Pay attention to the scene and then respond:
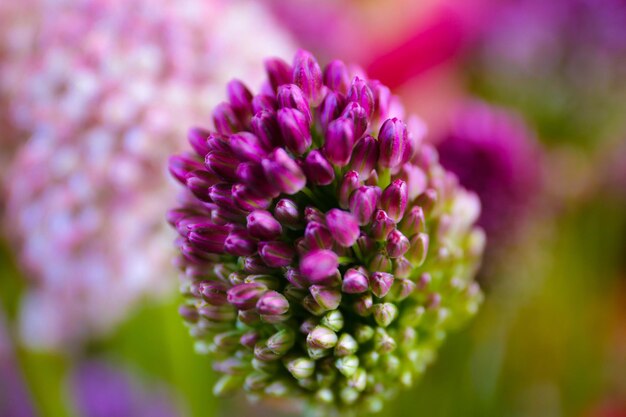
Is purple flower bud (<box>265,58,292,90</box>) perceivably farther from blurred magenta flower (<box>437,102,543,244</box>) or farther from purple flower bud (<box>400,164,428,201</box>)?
blurred magenta flower (<box>437,102,543,244</box>)

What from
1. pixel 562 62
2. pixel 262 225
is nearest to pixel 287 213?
pixel 262 225

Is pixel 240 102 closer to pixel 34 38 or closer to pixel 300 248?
pixel 300 248

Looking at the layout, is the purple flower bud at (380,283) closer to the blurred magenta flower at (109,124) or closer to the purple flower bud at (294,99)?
the purple flower bud at (294,99)

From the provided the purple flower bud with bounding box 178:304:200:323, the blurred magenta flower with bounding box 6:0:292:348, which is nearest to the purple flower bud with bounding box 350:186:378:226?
the purple flower bud with bounding box 178:304:200:323

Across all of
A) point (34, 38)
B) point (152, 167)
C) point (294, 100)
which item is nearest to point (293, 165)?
point (294, 100)

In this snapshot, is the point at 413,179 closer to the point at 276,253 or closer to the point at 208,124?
the point at 276,253

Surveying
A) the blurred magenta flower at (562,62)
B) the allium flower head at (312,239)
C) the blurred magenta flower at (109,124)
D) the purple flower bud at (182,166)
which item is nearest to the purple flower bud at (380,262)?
the allium flower head at (312,239)

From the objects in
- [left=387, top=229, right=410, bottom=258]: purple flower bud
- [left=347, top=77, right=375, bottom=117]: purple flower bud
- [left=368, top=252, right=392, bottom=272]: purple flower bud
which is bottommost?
[left=368, top=252, right=392, bottom=272]: purple flower bud
